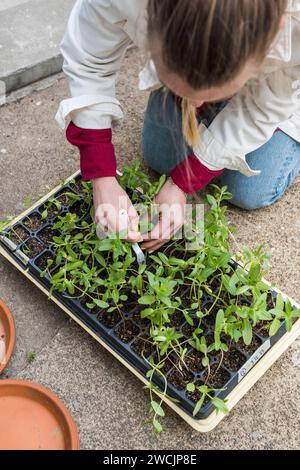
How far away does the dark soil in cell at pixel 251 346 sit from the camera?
1236 millimetres

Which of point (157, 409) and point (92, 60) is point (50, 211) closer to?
point (92, 60)

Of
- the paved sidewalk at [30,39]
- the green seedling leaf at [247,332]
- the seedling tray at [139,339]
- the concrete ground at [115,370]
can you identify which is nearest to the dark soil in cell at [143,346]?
the seedling tray at [139,339]

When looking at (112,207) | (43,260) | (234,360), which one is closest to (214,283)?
(234,360)

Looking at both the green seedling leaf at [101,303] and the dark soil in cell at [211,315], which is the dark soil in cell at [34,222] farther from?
the dark soil in cell at [211,315]

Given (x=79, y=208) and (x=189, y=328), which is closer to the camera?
(x=189, y=328)

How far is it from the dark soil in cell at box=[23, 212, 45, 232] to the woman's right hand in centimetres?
19

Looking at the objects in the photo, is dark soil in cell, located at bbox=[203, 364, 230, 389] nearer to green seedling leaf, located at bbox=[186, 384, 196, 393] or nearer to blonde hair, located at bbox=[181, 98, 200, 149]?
green seedling leaf, located at bbox=[186, 384, 196, 393]

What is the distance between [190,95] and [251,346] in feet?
1.99

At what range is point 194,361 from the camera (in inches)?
48.0

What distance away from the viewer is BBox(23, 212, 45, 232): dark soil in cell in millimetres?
1420

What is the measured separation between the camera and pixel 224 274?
1307mm

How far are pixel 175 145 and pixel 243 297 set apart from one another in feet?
1.61

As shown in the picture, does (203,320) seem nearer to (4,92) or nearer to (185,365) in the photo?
(185,365)
